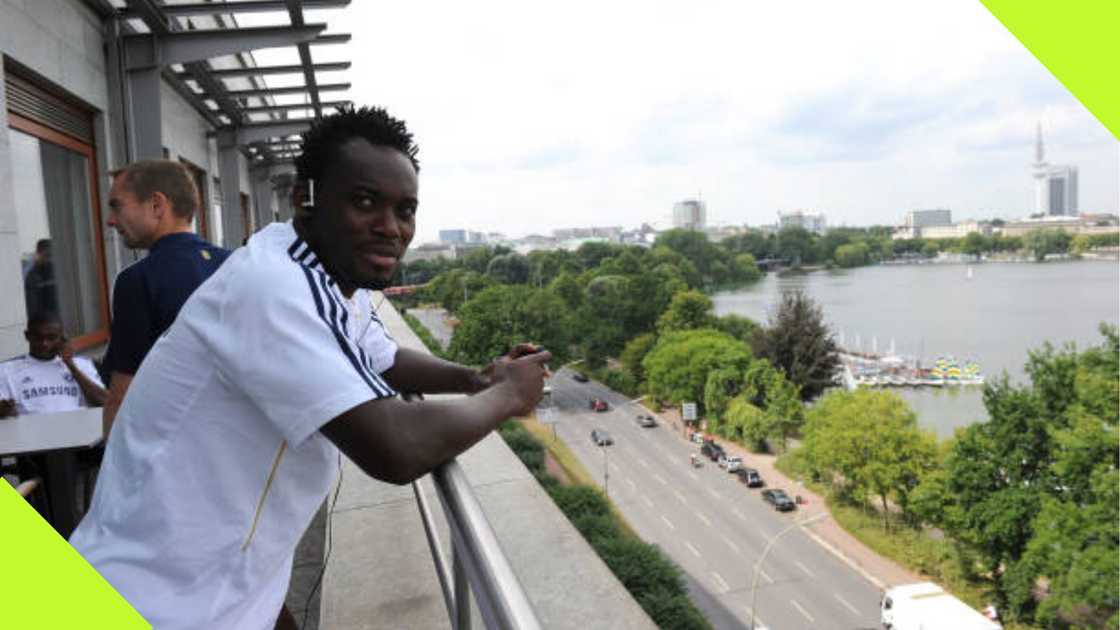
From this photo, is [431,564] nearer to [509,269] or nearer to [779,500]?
[779,500]

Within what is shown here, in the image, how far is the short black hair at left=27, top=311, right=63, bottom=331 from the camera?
430 cm

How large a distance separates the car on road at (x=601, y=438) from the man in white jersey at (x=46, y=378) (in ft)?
119

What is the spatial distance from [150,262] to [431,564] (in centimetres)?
163

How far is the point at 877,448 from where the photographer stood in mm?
29203

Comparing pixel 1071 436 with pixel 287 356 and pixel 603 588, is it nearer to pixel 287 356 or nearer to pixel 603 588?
pixel 603 588

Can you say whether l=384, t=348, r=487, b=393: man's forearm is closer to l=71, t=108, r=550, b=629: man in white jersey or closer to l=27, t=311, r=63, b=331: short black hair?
l=71, t=108, r=550, b=629: man in white jersey

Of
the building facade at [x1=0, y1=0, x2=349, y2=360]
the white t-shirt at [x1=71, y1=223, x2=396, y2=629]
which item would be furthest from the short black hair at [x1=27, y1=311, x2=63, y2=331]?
the white t-shirt at [x1=71, y1=223, x2=396, y2=629]

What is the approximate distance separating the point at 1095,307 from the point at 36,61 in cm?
8859

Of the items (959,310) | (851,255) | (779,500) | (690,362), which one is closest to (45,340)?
(779,500)

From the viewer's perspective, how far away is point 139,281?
87.7 inches

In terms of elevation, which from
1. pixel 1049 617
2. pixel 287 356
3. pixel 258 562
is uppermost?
pixel 287 356

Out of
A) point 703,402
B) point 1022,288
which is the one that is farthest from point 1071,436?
point 1022,288

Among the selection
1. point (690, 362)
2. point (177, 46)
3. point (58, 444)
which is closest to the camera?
point (58, 444)

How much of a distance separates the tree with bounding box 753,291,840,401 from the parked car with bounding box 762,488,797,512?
1577 centimetres
